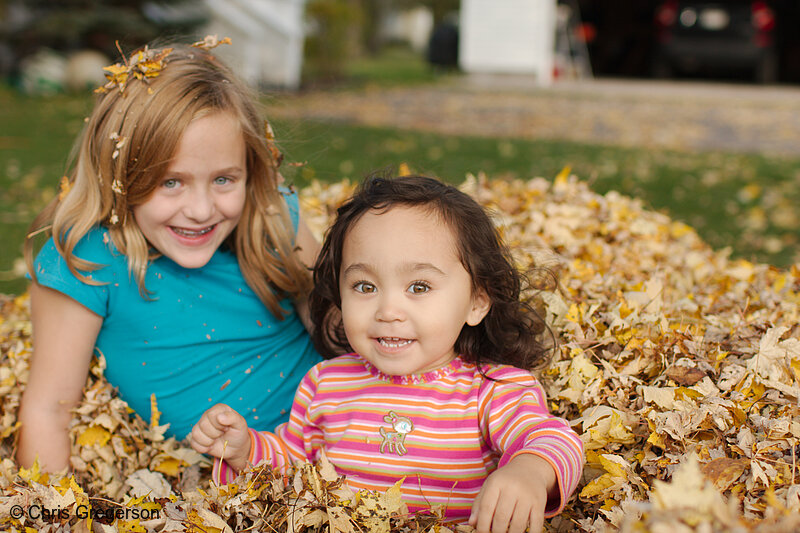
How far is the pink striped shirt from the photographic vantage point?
2.06 metres

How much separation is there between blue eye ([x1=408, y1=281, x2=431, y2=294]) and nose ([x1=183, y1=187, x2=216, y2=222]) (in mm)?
755

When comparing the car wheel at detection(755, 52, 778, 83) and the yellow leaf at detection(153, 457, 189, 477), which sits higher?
the car wheel at detection(755, 52, 778, 83)

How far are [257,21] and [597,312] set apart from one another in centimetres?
1423

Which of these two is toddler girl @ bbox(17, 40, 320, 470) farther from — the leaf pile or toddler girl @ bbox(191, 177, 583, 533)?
toddler girl @ bbox(191, 177, 583, 533)

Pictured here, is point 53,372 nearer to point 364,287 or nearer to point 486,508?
point 364,287

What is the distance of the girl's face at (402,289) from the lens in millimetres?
2008

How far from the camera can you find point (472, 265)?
6.95ft

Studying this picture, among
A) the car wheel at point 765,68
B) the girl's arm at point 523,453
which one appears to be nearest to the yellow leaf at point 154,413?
the girl's arm at point 523,453

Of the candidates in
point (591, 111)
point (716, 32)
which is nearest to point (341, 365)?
point (591, 111)

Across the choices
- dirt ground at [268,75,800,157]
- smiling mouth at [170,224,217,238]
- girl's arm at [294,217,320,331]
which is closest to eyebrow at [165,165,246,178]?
smiling mouth at [170,224,217,238]

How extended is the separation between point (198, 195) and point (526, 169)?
21.1 feet

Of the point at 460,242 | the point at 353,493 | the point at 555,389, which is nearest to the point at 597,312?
the point at 555,389

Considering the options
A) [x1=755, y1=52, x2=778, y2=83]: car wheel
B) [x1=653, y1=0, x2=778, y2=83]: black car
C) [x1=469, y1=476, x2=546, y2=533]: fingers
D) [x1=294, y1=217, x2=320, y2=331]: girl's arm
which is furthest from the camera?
[x1=755, y1=52, x2=778, y2=83]: car wheel

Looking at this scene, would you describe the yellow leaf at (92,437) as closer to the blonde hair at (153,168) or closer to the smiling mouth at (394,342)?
the blonde hair at (153,168)
